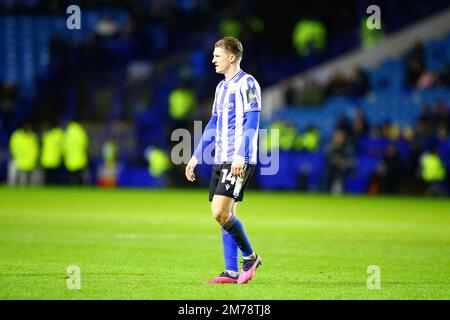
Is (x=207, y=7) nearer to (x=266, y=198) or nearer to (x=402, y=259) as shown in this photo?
(x=266, y=198)

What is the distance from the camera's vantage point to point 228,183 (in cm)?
907

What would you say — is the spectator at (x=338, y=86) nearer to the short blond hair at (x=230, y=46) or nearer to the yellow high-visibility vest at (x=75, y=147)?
the yellow high-visibility vest at (x=75, y=147)

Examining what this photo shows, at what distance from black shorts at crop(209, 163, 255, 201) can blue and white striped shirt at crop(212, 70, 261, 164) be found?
8 centimetres

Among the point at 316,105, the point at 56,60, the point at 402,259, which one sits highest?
the point at 56,60

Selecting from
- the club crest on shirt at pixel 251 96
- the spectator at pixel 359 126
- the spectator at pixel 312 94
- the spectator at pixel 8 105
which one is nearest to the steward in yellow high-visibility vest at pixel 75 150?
the spectator at pixel 8 105

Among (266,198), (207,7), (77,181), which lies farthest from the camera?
(207,7)

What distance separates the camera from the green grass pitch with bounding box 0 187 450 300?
8.75 meters

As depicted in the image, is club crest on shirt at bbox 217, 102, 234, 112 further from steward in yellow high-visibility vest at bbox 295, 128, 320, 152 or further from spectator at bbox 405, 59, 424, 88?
spectator at bbox 405, 59, 424, 88

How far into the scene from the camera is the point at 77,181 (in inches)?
1212

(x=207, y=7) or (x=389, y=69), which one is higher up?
(x=207, y=7)

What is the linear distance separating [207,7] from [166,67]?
12.7 ft

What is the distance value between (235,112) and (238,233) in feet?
3.93
